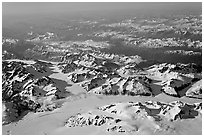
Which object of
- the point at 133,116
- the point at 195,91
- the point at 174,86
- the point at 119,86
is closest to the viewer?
the point at 133,116

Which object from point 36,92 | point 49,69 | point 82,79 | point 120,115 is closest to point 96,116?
point 120,115

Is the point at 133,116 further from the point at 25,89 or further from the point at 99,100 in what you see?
the point at 25,89

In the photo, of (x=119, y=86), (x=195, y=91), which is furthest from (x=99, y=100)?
(x=195, y=91)

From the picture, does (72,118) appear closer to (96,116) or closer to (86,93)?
(96,116)

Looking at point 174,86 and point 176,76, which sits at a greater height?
point 176,76

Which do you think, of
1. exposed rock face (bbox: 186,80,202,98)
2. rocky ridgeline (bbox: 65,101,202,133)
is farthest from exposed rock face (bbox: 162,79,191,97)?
rocky ridgeline (bbox: 65,101,202,133)

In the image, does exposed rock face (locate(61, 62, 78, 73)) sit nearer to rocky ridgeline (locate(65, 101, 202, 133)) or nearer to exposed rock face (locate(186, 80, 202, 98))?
rocky ridgeline (locate(65, 101, 202, 133))
